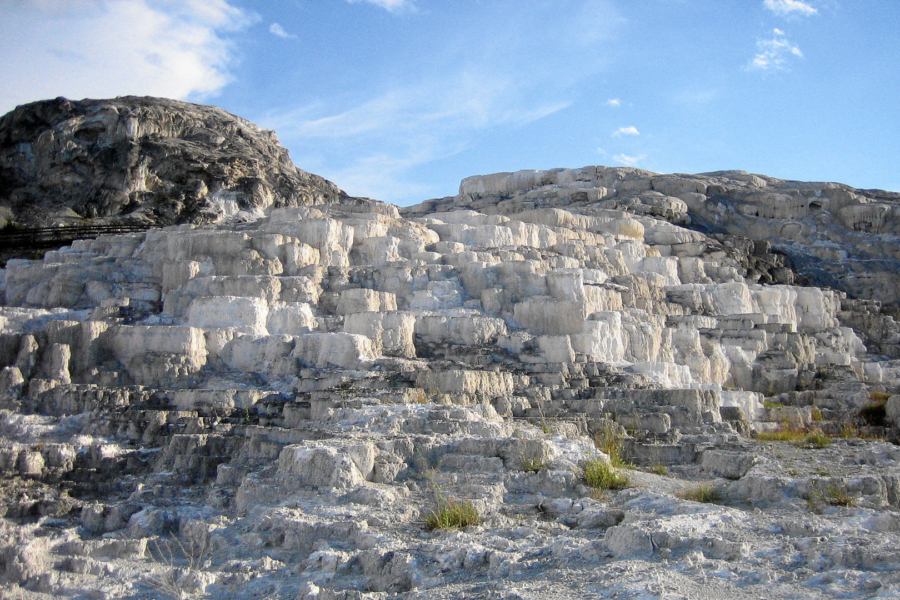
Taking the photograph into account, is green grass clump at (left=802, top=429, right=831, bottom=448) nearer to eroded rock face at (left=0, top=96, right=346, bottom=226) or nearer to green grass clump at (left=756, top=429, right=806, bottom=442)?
green grass clump at (left=756, top=429, right=806, bottom=442)

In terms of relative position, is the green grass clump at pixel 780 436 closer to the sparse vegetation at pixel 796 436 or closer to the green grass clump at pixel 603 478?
the sparse vegetation at pixel 796 436

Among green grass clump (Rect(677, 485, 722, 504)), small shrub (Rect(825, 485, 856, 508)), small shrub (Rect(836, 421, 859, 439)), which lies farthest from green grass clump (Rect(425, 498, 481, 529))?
small shrub (Rect(836, 421, 859, 439))

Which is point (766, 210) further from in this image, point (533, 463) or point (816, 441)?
point (533, 463)

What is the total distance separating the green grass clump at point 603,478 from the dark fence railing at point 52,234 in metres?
20.7

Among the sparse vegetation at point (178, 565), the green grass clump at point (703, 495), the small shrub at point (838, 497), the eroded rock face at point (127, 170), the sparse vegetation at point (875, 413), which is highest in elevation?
the eroded rock face at point (127, 170)

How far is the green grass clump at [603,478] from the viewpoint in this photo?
28.0 ft

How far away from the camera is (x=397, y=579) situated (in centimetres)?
652

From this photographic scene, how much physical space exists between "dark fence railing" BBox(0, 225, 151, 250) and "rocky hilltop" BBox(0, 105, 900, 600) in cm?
569

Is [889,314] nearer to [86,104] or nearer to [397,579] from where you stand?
[397,579]

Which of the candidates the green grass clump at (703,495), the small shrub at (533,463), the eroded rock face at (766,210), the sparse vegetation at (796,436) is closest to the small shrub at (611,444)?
the small shrub at (533,463)

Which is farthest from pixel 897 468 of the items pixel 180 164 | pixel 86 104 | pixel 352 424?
pixel 86 104

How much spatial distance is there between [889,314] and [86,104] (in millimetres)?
28642

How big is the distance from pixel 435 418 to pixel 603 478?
2.38 m

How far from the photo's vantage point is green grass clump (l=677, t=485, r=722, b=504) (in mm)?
8172
